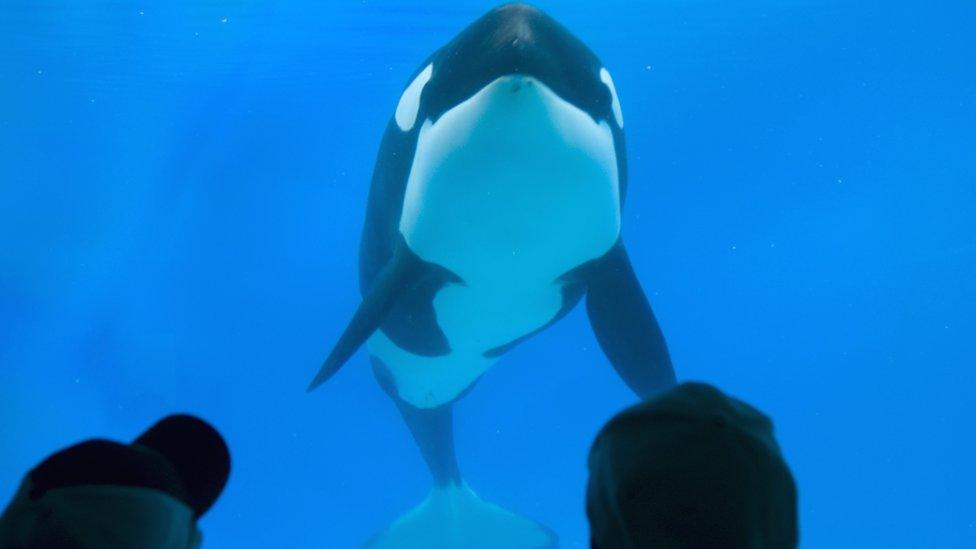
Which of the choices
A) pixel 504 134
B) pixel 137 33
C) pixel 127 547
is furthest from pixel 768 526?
pixel 137 33

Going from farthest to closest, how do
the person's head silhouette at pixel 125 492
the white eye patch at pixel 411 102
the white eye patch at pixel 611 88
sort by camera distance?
1. the white eye patch at pixel 411 102
2. the white eye patch at pixel 611 88
3. the person's head silhouette at pixel 125 492

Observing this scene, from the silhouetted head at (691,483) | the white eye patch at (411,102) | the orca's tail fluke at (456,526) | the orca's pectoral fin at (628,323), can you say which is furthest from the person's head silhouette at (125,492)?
the orca's tail fluke at (456,526)

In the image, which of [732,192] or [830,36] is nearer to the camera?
[830,36]

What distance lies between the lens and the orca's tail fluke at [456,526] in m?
10.1

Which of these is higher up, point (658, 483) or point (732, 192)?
point (658, 483)

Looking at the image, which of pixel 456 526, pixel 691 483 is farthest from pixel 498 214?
pixel 456 526

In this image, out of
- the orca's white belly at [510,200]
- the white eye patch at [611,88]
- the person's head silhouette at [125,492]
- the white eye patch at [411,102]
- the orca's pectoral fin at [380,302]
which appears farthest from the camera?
the orca's pectoral fin at [380,302]

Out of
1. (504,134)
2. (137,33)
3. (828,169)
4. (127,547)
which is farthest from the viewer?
(828,169)

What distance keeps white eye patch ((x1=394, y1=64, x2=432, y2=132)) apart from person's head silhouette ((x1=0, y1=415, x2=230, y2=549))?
4911 mm

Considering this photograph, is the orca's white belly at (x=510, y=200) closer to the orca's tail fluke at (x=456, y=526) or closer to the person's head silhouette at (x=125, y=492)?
the orca's tail fluke at (x=456, y=526)

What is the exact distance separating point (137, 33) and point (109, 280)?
6120mm

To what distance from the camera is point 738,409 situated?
5.43 feet

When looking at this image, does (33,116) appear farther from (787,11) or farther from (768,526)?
(768,526)

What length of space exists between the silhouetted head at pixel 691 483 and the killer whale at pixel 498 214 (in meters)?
3.91
